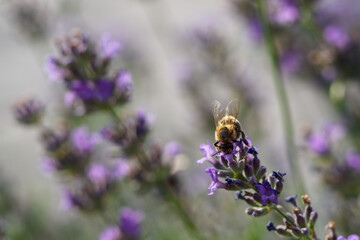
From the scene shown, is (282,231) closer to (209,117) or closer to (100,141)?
(100,141)

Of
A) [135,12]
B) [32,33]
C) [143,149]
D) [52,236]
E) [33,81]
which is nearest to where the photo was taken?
[143,149]

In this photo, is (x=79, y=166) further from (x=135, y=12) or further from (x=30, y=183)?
(x=135, y=12)

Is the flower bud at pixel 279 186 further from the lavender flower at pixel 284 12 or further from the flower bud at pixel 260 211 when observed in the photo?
the lavender flower at pixel 284 12

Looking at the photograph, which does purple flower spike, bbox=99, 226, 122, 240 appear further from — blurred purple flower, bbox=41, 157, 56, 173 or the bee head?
the bee head

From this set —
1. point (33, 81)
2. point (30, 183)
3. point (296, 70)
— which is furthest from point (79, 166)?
point (33, 81)

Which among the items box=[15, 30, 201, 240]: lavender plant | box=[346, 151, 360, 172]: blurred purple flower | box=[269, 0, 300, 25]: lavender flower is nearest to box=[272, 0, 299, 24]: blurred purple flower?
box=[269, 0, 300, 25]: lavender flower

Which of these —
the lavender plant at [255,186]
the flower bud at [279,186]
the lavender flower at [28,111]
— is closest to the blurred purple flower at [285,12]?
the lavender flower at [28,111]

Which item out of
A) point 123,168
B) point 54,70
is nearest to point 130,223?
point 123,168

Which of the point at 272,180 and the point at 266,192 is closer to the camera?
the point at 266,192
